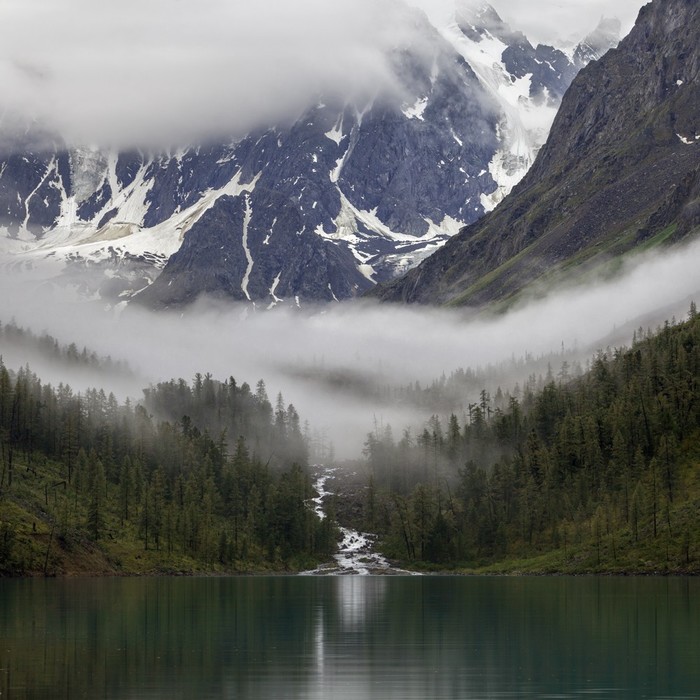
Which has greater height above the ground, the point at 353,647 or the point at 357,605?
the point at 357,605

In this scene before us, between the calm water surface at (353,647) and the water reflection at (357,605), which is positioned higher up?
the water reflection at (357,605)

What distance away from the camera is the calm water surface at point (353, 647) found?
8769cm

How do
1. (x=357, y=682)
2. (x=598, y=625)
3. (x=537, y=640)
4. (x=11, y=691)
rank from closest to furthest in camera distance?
1. (x=11, y=691)
2. (x=357, y=682)
3. (x=537, y=640)
4. (x=598, y=625)

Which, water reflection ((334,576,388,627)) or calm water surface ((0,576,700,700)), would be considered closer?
calm water surface ((0,576,700,700))

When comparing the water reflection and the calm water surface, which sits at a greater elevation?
the water reflection

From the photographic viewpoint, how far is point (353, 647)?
368 feet

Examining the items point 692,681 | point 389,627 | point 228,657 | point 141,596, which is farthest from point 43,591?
point 692,681

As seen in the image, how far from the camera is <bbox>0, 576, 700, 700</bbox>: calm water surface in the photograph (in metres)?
87.7

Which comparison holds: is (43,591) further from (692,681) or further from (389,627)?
(692,681)

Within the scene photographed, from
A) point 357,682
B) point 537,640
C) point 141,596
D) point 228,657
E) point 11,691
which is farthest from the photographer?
point 141,596

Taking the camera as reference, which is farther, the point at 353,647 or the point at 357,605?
the point at 357,605

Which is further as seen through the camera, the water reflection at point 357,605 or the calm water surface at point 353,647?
the water reflection at point 357,605

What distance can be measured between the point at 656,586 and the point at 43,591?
84049mm

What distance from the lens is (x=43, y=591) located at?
591 ft
